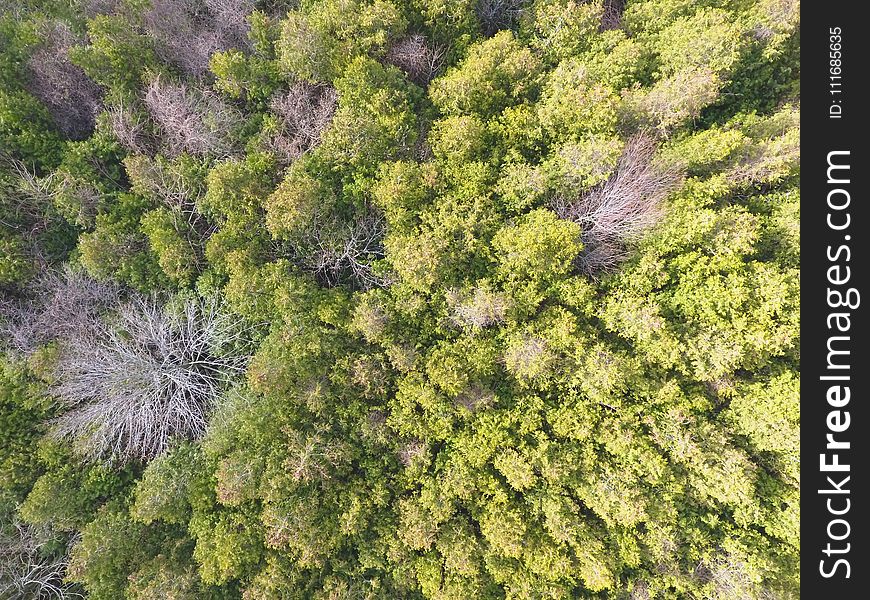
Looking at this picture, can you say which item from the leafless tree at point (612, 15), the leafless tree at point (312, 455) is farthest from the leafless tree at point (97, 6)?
the leafless tree at point (612, 15)

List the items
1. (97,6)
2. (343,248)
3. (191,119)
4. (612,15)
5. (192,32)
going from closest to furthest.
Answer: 1. (191,119)
2. (343,248)
3. (612,15)
4. (192,32)
5. (97,6)

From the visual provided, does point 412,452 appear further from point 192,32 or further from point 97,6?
point 97,6

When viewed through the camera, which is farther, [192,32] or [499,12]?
[192,32]

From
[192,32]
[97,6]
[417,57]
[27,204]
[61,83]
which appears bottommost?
[27,204]

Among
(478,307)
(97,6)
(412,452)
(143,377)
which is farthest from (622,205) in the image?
(97,6)
